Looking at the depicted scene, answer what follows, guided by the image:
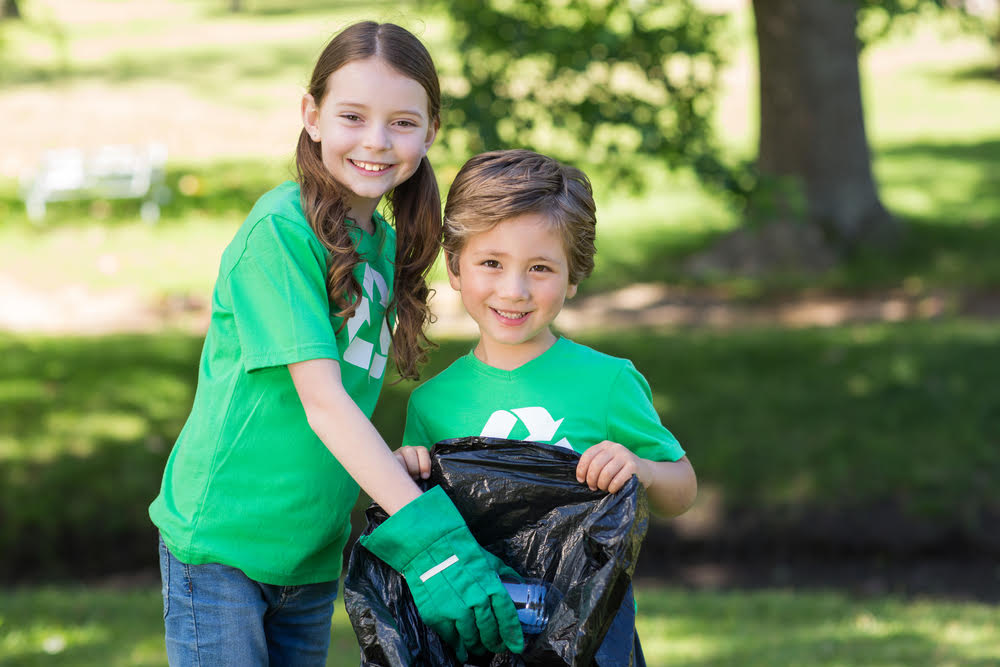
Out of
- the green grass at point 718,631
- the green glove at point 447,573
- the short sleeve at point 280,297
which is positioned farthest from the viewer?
the green grass at point 718,631

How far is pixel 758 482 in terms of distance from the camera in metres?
6.10

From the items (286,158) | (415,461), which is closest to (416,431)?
(415,461)

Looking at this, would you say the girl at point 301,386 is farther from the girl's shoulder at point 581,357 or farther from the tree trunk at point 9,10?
the tree trunk at point 9,10

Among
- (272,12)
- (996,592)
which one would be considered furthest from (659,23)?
(272,12)

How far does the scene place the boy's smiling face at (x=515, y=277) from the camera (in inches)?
76.5

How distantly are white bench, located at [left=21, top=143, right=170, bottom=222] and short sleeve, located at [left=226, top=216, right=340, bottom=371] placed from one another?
33.8 ft

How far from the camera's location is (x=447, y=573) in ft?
5.72

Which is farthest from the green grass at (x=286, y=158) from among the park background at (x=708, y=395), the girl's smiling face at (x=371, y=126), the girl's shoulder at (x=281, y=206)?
the girl's shoulder at (x=281, y=206)

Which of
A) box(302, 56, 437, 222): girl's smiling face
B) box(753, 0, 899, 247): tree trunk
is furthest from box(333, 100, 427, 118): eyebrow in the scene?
box(753, 0, 899, 247): tree trunk

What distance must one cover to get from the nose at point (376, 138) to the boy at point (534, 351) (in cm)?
17

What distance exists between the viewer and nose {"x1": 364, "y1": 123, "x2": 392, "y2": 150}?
1938 millimetres

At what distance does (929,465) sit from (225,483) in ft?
16.3

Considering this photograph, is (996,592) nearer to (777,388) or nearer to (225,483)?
(777,388)

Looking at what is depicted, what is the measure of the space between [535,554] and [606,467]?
0.22 meters
